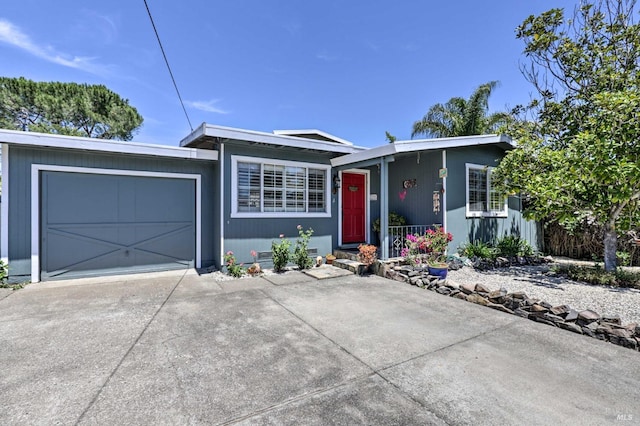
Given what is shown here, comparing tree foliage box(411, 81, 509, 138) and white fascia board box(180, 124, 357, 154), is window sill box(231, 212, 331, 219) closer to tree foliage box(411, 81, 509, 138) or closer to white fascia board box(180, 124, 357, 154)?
white fascia board box(180, 124, 357, 154)

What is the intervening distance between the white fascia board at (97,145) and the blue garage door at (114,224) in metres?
0.71

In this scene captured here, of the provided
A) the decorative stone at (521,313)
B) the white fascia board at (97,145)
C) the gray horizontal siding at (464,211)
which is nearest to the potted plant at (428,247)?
the gray horizontal siding at (464,211)

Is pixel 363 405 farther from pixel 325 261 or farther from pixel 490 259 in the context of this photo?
pixel 490 259

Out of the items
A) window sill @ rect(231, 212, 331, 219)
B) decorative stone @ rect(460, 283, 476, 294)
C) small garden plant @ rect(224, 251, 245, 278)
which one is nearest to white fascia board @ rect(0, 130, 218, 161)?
window sill @ rect(231, 212, 331, 219)

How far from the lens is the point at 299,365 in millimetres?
2588

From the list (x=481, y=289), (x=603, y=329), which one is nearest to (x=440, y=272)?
(x=481, y=289)

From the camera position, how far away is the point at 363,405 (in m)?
2.04

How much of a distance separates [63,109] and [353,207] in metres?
15.0

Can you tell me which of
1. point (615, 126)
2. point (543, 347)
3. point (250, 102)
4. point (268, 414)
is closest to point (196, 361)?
point (268, 414)

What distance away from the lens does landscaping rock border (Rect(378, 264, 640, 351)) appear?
10.1 feet

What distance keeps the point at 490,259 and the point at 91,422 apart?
25.4 feet

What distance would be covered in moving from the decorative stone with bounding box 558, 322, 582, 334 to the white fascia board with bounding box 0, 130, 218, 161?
22.1 feet

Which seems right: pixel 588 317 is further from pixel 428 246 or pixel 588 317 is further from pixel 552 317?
pixel 428 246

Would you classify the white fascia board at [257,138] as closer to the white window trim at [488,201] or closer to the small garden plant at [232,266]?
the small garden plant at [232,266]
